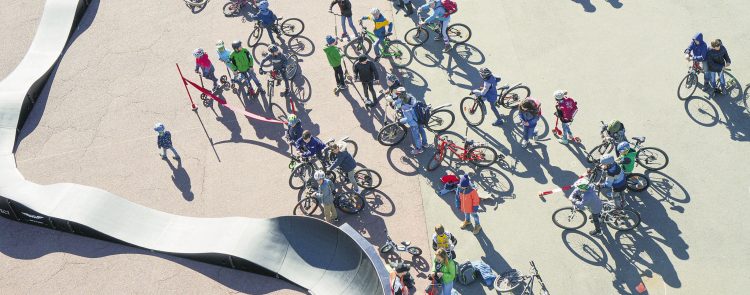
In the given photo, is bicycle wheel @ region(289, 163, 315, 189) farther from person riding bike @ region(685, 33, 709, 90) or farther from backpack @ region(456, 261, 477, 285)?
person riding bike @ region(685, 33, 709, 90)

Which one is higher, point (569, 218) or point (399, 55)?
point (399, 55)

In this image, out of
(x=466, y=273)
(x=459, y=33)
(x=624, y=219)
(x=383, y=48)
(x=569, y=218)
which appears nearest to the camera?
(x=466, y=273)

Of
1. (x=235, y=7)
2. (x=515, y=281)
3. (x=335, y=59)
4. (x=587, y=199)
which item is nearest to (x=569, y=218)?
(x=587, y=199)

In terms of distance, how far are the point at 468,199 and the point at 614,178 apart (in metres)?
3.40

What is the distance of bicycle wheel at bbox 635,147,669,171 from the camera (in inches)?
663

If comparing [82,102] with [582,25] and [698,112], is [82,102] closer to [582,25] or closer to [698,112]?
[582,25]

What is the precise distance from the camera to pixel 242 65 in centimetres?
1994

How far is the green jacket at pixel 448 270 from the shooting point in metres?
13.9

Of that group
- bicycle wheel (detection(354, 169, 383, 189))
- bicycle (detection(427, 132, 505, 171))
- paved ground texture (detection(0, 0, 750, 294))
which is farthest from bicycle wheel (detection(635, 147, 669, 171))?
bicycle wheel (detection(354, 169, 383, 189))

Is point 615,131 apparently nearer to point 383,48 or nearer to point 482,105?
point 482,105

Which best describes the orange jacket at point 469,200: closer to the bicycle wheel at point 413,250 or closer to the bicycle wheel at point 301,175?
the bicycle wheel at point 413,250

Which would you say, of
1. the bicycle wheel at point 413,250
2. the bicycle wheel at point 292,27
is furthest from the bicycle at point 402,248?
the bicycle wheel at point 292,27

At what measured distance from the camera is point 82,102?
21.2 m

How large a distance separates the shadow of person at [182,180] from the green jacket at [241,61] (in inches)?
128
